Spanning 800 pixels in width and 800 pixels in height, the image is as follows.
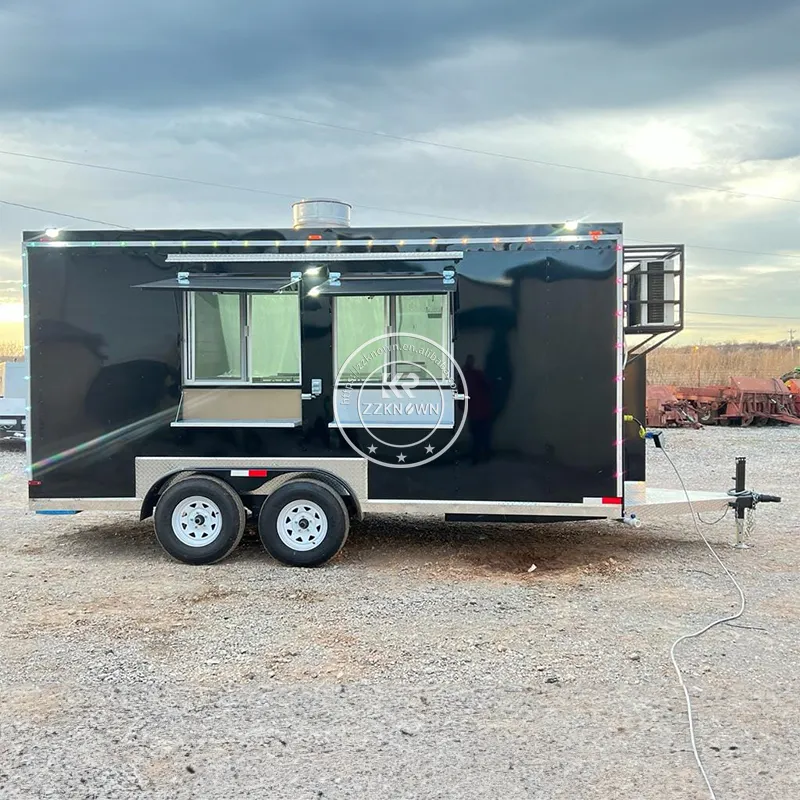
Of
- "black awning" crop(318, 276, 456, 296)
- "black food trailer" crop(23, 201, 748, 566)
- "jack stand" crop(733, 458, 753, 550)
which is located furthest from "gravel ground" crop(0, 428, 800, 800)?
"black awning" crop(318, 276, 456, 296)

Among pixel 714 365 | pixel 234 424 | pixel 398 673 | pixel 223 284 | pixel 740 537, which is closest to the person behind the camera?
pixel 398 673

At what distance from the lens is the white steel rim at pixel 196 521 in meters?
6.47

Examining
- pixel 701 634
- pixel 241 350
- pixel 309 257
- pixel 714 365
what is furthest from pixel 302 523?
pixel 714 365

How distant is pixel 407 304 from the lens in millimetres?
6367

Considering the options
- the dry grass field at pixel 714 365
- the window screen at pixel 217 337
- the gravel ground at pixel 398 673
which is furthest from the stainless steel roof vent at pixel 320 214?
the dry grass field at pixel 714 365

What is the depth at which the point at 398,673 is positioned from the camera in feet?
14.0

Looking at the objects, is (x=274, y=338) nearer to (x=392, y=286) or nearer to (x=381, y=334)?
(x=381, y=334)

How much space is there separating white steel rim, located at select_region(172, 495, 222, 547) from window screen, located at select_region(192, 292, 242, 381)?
105 centimetres

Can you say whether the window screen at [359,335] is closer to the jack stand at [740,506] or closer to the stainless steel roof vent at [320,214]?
the stainless steel roof vent at [320,214]

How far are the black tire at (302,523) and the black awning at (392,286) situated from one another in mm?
1597

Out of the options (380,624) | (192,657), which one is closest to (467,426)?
(380,624)

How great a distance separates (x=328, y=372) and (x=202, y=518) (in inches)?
64.1

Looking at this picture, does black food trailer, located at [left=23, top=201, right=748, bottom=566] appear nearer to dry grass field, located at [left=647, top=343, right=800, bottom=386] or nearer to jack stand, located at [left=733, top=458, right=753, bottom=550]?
jack stand, located at [left=733, top=458, right=753, bottom=550]

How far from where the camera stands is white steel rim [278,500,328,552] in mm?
6391
